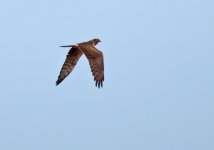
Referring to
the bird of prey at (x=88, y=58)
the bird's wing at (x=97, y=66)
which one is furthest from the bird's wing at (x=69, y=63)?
the bird's wing at (x=97, y=66)

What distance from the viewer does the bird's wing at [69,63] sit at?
30.8m

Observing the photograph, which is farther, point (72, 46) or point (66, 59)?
point (66, 59)

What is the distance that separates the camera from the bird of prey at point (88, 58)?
27.4 meters

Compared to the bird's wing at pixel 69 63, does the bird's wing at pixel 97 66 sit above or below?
below

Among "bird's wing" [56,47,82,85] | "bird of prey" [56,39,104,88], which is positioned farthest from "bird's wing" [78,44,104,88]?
"bird's wing" [56,47,82,85]

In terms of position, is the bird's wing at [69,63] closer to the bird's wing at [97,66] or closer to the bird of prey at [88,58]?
the bird of prey at [88,58]

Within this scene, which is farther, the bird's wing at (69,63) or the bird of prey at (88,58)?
the bird's wing at (69,63)

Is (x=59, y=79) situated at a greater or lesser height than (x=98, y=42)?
lesser

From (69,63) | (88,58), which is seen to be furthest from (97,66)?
(69,63)

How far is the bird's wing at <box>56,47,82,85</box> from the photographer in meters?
30.8

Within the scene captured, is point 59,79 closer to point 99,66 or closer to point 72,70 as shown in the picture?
point 72,70

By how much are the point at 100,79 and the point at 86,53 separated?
1316mm

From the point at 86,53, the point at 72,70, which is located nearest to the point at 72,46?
the point at 86,53

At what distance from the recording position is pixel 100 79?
2745 cm
